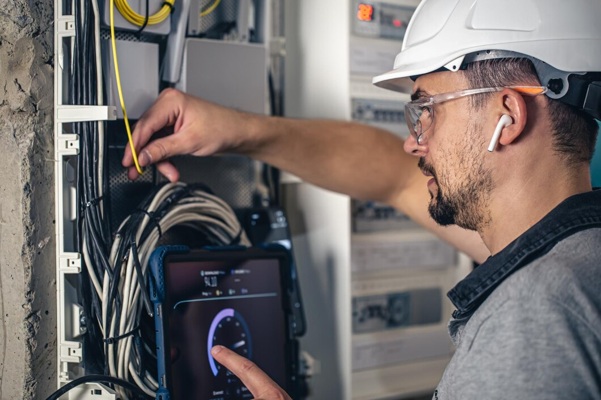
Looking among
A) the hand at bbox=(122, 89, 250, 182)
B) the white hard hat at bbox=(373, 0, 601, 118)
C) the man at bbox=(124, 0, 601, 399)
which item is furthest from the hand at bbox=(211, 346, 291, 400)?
the white hard hat at bbox=(373, 0, 601, 118)

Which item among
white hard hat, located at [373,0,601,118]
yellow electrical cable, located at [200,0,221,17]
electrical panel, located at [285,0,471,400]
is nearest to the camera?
white hard hat, located at [373,0,601,118]

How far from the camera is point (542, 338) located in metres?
0.97

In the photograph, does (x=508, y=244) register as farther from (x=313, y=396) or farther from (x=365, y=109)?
(x=313, y=396)

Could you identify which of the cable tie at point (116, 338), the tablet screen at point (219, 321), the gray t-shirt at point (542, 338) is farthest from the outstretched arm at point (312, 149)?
the gray t-shirt at point (542, 338)

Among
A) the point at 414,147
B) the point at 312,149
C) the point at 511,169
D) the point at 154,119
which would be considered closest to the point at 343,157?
the point at 312,149

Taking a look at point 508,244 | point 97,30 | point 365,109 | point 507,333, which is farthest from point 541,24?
point 97,30

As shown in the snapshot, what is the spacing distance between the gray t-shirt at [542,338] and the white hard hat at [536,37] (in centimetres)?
36

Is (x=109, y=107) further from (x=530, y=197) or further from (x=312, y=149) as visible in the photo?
(x=530, y=197)

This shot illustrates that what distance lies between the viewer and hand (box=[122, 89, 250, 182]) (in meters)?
1.51

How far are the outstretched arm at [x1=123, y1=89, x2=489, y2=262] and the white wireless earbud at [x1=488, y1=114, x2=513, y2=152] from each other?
21.3 inches

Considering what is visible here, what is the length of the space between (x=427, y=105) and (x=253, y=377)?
0.63 meters

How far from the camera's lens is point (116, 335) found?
1390 mm

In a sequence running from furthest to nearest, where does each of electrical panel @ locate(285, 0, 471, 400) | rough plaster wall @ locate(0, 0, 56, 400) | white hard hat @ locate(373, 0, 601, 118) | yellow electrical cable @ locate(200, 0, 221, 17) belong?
electrical panel @ locate(285, 0, 471, 400), yellow electrical cable @ locate(200, 0, 221, 17), rough plaster wall @ locate(0, 0, 56, 400), white hard hat @ locate(373, 0, 601, 118)

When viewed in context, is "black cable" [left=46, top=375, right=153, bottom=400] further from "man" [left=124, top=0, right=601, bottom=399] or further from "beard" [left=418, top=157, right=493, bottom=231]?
"beard" [left=418, top=157, right=493, bottom=231]
